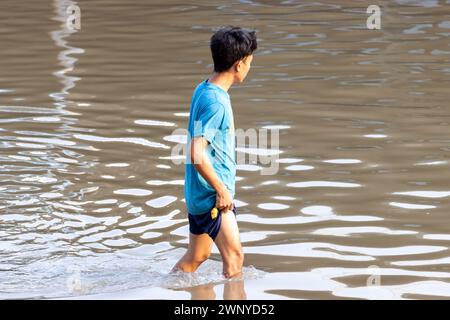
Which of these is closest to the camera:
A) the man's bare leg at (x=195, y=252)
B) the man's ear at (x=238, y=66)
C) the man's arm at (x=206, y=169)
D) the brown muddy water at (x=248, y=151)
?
the man's arm at (x=206, y=169)

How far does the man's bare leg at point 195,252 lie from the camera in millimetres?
6871

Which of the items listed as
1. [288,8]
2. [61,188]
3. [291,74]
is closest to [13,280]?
[61,188]

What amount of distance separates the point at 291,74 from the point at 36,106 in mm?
2881

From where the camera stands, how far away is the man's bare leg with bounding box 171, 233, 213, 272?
271 inches

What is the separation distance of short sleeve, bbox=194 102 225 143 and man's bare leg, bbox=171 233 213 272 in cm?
67

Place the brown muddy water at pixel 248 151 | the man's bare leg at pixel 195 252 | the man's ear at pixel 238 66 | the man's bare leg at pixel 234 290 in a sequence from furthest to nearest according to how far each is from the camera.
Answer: the brown muddy water at pixel 248 151 < the man's bare leg at pixel 234 290 < the man's bare leg at pixel 195 252 < the man's ear at pixel 238 66

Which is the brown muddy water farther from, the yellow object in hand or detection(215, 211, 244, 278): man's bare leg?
the yellow object in hand

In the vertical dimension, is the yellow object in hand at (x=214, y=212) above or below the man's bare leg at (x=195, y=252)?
above

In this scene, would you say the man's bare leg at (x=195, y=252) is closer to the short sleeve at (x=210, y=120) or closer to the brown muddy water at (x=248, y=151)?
the brown muddy water at (x=248, y=151)

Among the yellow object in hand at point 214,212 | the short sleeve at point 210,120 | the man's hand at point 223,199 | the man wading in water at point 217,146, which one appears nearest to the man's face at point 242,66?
the man wading in water at point 217,146

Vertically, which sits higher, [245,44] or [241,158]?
[245,44]

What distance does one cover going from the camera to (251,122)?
11008mm

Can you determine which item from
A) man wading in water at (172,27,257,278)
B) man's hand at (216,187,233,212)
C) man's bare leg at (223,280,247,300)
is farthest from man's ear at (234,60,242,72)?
man's bare leg at (223,280,247,300)
